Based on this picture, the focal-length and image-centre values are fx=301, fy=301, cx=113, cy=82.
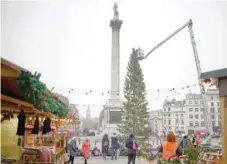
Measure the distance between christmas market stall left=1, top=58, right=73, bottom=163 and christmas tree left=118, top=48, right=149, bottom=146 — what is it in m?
17.9

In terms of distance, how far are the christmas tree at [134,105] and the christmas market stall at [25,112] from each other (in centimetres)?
1788

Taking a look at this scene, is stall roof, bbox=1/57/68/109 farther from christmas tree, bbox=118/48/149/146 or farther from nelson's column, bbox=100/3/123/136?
nelson's column, bbox=100/3/123/136

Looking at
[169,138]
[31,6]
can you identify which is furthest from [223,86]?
[31,6]

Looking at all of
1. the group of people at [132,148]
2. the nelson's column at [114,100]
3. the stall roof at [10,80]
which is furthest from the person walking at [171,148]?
the nelson's column at [114,100]

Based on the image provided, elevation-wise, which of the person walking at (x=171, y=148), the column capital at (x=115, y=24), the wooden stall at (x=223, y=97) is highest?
the column capital at (x=115, y=24)

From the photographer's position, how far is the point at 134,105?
28188 millimetres

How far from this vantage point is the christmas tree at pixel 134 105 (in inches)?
1066

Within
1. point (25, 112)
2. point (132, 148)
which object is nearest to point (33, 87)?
point (25, 112)

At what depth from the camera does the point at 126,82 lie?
29.5 m

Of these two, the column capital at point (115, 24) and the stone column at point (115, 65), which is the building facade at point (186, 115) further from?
the stone column at point (115, 65)

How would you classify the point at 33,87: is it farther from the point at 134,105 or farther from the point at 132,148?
the point at 134,105

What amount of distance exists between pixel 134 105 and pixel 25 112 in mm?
21742

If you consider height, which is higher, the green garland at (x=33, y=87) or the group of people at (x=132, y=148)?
the green garland at (x=33, y=87)

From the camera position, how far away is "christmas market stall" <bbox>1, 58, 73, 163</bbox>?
419 centimetres
